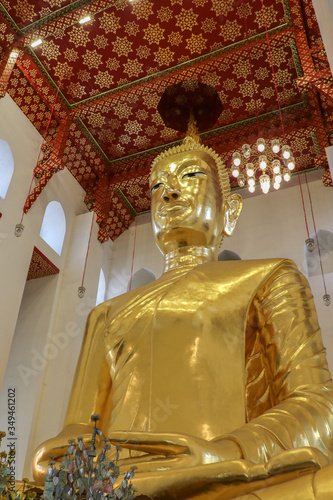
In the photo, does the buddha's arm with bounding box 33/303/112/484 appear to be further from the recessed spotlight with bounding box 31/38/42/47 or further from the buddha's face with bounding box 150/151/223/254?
the recessed spotlight with bounding box 31/38/42/47

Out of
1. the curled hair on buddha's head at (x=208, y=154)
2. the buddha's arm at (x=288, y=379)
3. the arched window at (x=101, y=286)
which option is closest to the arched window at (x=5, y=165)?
the arched window at (x=101, y=286)

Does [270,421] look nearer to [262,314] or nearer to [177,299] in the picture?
[262,314]

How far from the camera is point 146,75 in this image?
5602 millimetres

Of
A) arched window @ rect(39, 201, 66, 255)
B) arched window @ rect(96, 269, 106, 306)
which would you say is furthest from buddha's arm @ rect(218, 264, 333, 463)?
arched window @ rect(96, 269, 106, 306)

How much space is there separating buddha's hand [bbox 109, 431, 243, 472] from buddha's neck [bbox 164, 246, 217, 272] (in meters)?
1.30

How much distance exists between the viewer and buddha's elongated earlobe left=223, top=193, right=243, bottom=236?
9.61 feet

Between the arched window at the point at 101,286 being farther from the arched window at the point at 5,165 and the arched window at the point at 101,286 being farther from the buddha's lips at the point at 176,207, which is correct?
the buddha's lips at the point at 176,207

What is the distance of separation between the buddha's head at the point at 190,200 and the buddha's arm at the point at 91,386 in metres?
0.52

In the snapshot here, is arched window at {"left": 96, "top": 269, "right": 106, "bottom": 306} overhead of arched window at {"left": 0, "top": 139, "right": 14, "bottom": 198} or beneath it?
beneath

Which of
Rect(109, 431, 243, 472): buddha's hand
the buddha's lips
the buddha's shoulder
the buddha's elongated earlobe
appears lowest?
Rect(109, 431, 243, 472): buddha's hand

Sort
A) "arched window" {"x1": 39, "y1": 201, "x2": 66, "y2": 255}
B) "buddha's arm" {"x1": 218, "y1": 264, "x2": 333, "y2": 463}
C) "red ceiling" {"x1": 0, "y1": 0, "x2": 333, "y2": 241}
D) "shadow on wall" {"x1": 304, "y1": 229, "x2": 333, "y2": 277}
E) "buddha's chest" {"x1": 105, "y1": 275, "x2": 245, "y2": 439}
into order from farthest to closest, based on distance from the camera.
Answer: "arched window" {"x1": 39, "y1": 201, "x2": 66, "y2": 255}
"shadow on wall" {"x1": 304, "y1": 229, "x2": 333, "y2": 277}
"red ceiling" {"x1": 0, "y1": 0, "x2": 333, "y2": 241}
"buddha's chest" {"x1": 105, "y1": 275, "x2": 245, "y2": 439}
"buddha's arm" {"x1": 218, "y1": 264, "x2": 333, "y2": 463}

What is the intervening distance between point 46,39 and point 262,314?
4.29 m

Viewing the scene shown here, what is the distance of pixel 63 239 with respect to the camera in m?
6.02

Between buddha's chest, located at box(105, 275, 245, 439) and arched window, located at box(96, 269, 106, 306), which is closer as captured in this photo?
buddha's chest, located at box(105, 275, 245, 439)
